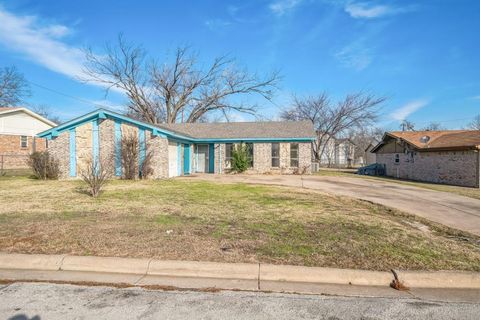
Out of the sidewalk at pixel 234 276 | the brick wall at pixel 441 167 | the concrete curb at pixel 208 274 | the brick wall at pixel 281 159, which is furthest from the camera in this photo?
the brick wall at pixel 281 159

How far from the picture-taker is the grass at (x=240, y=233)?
4566mm

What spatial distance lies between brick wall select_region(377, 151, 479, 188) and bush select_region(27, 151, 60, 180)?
23625mm

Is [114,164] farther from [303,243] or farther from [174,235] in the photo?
[303,243]

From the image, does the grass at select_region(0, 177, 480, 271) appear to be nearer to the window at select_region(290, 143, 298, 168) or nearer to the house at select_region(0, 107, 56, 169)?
the window at select_region(290, 143, 298, 168)

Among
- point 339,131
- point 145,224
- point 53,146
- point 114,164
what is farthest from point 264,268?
point 339,131

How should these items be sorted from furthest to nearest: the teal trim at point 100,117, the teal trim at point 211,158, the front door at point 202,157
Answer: the front door at point 202,157 < the teal trim at point 211,158 < the teal trim at point 100,117

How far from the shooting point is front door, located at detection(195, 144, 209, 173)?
80.0ft

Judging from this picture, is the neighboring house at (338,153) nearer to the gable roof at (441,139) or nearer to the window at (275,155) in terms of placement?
the gable roof at (441,139)

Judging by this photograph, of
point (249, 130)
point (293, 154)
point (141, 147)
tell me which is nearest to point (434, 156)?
point (293, 154)

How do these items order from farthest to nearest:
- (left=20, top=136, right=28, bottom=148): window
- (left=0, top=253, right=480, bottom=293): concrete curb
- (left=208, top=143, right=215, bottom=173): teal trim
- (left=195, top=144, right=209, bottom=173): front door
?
(left=20, top=136, right=28, bottom=148): window, (left=195, top=144, right=209, bottom=173): front door, (left=208, top=143, right=215, bottom=173): teal trim, (left=0, top=253, right=480, bottom=293): concrete curb

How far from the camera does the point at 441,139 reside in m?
21.9

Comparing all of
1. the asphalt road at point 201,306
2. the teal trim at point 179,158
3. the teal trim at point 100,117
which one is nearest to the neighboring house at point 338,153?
the teal trim at point 179,158

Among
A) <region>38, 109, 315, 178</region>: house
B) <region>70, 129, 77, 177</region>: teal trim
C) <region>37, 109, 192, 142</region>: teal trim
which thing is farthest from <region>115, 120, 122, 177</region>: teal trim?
<region>70, 129, 77, 177</region>: teal trim

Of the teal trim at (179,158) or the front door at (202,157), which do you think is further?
the front door at (202,157)
